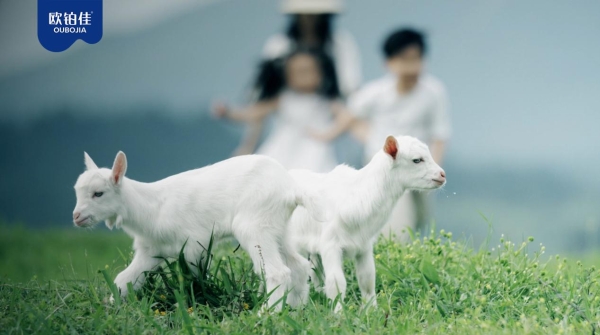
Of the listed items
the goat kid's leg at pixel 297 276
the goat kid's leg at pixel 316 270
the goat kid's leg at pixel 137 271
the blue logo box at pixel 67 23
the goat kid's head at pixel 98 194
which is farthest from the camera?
the blue logo box at pixel 67 23

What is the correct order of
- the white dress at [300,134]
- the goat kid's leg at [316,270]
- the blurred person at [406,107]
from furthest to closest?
the white dress at [300,134] < the blurred person at [406,107] < the goat kid's leg at [316,270]

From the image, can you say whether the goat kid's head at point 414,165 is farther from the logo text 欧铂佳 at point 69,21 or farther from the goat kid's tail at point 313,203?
the logo text 欧铂佳 at point 69,21

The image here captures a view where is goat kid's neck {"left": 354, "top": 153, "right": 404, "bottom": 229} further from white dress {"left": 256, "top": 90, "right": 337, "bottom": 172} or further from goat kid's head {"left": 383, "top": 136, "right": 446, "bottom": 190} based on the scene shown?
white dress {"left": 256, "top": 90, "right": 337, "bottom": 172}

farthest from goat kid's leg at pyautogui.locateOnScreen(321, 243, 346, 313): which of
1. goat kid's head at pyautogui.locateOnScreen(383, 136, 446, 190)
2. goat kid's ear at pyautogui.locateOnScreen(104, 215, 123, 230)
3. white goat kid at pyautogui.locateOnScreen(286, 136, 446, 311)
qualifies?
goat kid's ear at pyautogui.locateOnScreen(104, 215, 123, 230)

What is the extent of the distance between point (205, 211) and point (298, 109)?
13.6 ft

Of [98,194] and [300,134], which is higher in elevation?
[98,194]

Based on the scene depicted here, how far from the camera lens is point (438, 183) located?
15.6 feet

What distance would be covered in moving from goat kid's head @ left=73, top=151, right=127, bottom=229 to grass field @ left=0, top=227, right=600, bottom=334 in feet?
1.22

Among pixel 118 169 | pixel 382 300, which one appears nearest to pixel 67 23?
pixel 118 169

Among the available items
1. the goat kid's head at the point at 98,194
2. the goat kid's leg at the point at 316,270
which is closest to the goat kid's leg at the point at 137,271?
the goat kid's head at the point at 98,194

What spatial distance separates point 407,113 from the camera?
8.05 meters

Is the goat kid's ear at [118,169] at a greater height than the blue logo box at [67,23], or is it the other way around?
the blue logo box at [67,23]

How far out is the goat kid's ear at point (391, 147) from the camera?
4734 mm

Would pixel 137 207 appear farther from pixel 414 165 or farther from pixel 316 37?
pixel 316 37
